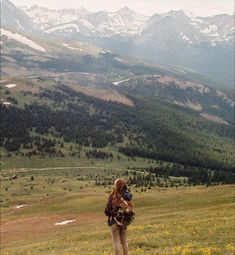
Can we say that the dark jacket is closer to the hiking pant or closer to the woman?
the woman

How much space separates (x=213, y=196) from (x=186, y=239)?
42.3 m

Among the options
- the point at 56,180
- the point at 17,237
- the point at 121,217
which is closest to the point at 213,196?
the point at 17,237

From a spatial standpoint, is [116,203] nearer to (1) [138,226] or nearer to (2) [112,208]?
(2) [112,208]

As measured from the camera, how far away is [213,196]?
83.5 m

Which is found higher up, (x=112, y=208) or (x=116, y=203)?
(x=116, y=203)

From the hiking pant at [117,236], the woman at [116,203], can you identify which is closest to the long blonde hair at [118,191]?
the woman at [116,203]

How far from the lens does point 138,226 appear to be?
2239 inches

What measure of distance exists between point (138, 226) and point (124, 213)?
30.4 metres

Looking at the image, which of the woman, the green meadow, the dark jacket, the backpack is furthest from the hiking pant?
the green meadow

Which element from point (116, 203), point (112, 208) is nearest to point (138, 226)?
point (112, 208)

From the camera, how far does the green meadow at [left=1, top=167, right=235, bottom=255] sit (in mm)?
40781

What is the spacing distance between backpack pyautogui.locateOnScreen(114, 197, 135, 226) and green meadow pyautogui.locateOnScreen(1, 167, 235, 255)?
797 cm

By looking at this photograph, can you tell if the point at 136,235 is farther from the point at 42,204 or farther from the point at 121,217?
the point at 42,204

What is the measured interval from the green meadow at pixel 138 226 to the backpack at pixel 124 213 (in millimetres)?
7973
